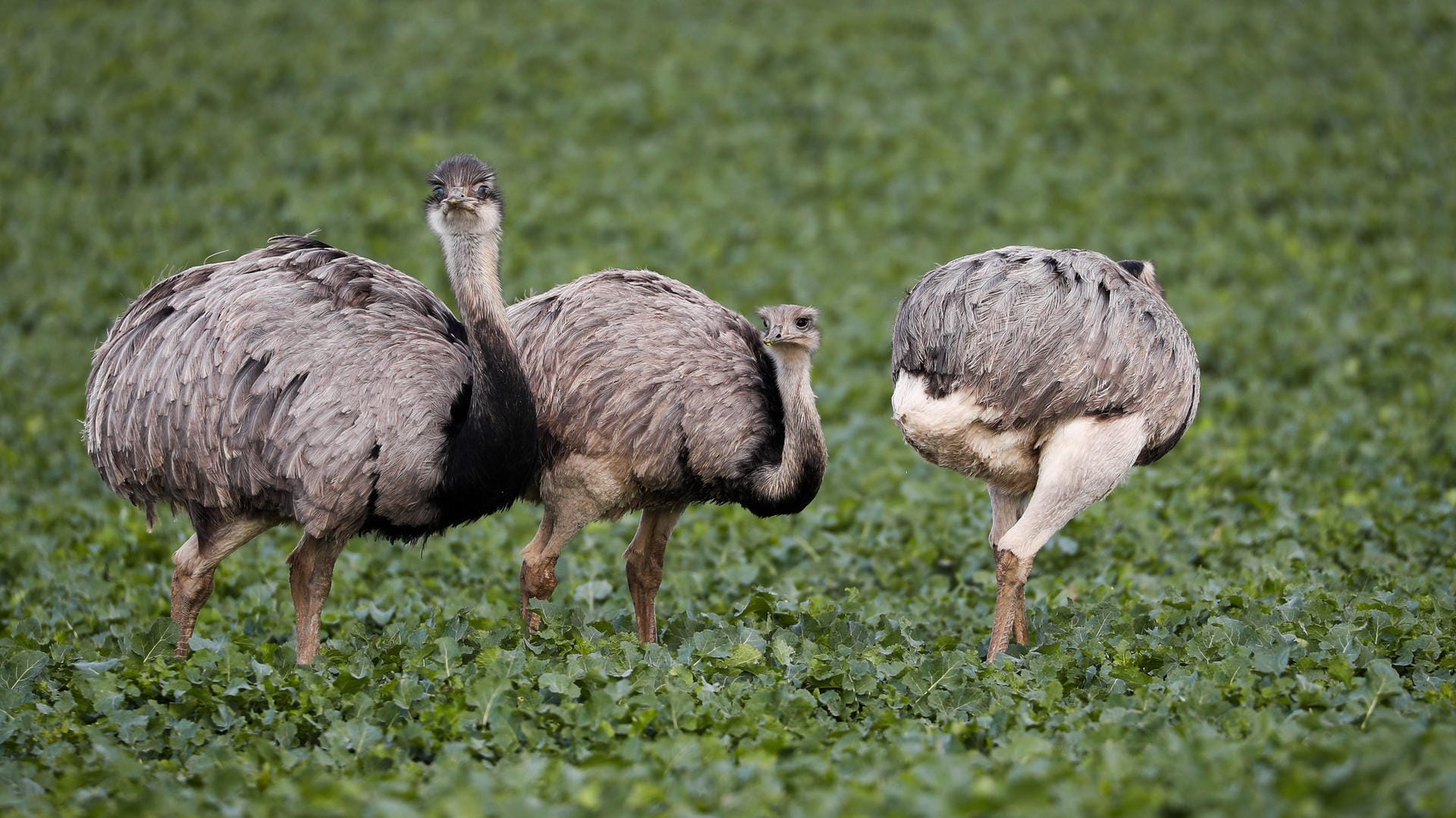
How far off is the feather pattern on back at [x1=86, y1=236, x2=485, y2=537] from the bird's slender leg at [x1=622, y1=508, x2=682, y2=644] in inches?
40.7

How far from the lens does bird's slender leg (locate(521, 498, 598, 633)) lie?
231 inches

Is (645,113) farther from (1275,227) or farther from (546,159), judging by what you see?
(1275,227)

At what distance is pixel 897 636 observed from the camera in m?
5.59

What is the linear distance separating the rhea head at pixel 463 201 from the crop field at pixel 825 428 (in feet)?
4.95

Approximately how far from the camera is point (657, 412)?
574 centimetres

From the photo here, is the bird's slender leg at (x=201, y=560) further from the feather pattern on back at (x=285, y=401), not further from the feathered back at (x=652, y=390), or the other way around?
the feathered back at (x=652, y=390)

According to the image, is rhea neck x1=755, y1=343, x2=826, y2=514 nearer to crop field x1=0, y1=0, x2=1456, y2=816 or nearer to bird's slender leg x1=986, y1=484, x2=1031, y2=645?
crop field x1=0, y1=0, x2=1456, y2=816

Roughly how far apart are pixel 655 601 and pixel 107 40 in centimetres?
1184

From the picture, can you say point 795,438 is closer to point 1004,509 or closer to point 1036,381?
point 1036,381

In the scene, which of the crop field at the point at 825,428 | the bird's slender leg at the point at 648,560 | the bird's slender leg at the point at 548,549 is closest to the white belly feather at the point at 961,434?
the crop field at the point at 825,428

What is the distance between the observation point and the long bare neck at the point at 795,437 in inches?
223

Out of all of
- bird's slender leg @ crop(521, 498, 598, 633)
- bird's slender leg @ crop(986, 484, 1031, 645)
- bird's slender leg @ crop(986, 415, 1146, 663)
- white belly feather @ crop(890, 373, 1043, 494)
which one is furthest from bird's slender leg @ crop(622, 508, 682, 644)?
bird's slender leg @ crop(986, 415, 1146, 663)

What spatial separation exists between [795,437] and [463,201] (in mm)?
1539

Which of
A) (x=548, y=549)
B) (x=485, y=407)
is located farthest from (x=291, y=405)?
(x=548, y=549)
